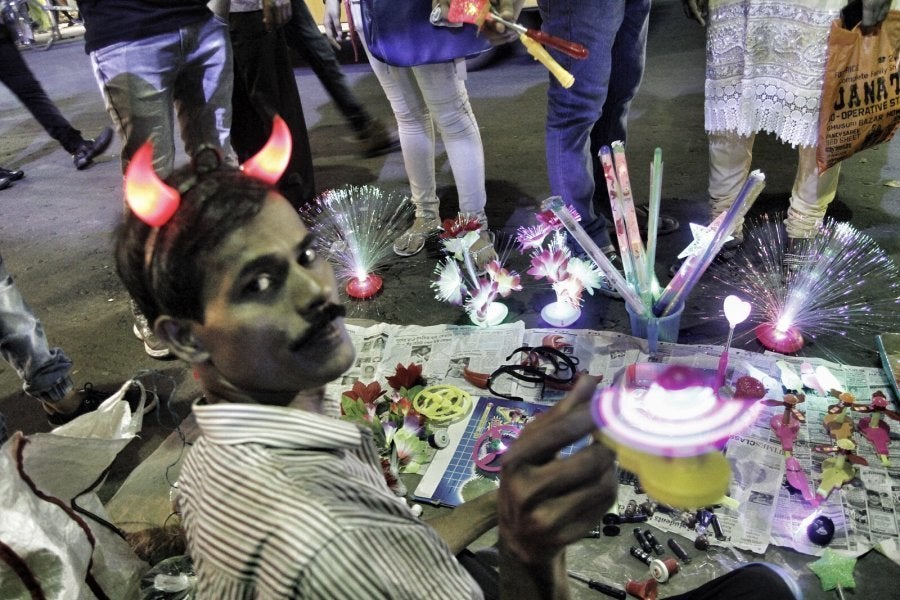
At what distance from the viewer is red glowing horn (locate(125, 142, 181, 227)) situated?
2.65 feet

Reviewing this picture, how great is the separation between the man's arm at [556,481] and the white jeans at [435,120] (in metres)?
1.97

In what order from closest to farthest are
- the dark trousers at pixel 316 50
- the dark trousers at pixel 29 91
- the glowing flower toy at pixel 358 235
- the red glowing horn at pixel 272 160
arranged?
the red glowing horn at pixel 272 160
the glowing flower toy at pixel 358 235
the dark trousers at pixel 316 50
the dark trousers at pixel 29 91

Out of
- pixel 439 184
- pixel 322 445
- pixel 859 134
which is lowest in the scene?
pixel 439 184

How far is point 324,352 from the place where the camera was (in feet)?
2.96

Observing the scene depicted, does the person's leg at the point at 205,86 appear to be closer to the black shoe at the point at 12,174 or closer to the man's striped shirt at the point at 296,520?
the man's striped shirt at the point at 296,520

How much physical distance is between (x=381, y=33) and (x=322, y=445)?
188 cm

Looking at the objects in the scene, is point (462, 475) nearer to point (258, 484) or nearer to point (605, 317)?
point (605, 317)

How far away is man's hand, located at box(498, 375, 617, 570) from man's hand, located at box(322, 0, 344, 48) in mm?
2636

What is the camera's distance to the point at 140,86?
2246 mm

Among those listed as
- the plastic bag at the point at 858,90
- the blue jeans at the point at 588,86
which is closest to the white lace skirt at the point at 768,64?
the plastic bag at the point at 858,90

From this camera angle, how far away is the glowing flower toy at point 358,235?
2.81 metres

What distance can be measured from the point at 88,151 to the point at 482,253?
3654 millimetres

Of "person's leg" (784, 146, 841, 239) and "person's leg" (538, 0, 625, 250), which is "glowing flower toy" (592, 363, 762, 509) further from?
"person's leg" (784, 146, 841, 239)

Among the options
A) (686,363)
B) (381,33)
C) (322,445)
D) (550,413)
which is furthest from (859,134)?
(322,445)
